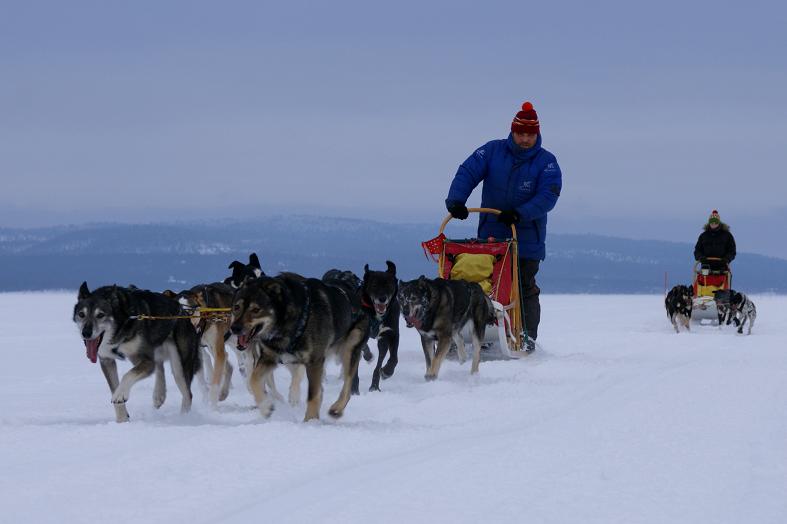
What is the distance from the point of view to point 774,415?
18.0 ft

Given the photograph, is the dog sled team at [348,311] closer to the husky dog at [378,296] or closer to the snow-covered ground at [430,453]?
the husky dog at [378,296]

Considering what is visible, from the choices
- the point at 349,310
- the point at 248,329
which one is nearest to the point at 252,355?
the point at 349,310

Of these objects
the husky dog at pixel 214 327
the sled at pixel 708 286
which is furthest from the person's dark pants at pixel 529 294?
the sled at pixel 708 286

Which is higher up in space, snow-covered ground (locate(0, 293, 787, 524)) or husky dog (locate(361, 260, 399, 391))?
husky dog (locate(361, 260, 399, 391))

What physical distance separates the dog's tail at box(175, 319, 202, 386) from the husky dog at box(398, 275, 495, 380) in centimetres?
187

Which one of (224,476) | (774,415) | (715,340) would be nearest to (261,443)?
(224,476)

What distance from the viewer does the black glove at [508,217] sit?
888 cm

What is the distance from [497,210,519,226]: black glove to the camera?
350 inches

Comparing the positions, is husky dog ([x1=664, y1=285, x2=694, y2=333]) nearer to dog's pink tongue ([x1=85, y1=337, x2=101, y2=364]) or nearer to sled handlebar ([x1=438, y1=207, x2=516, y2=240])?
sled handlebar ([x1=438, y1=207, x2=516, y2=240])

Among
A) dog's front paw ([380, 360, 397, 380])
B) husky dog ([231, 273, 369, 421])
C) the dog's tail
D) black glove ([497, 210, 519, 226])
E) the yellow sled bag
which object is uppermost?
black glove ([497, 210, 519, 226])

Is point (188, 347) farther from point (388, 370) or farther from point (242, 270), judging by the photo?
point (388, 370)

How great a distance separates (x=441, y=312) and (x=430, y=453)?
3.40 m

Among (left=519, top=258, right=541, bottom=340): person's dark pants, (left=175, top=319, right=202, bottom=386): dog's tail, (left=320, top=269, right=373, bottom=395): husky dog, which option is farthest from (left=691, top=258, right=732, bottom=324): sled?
(left=175, top=319, right=202, bottom=386): dog's tail

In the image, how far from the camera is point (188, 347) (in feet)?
19.4
